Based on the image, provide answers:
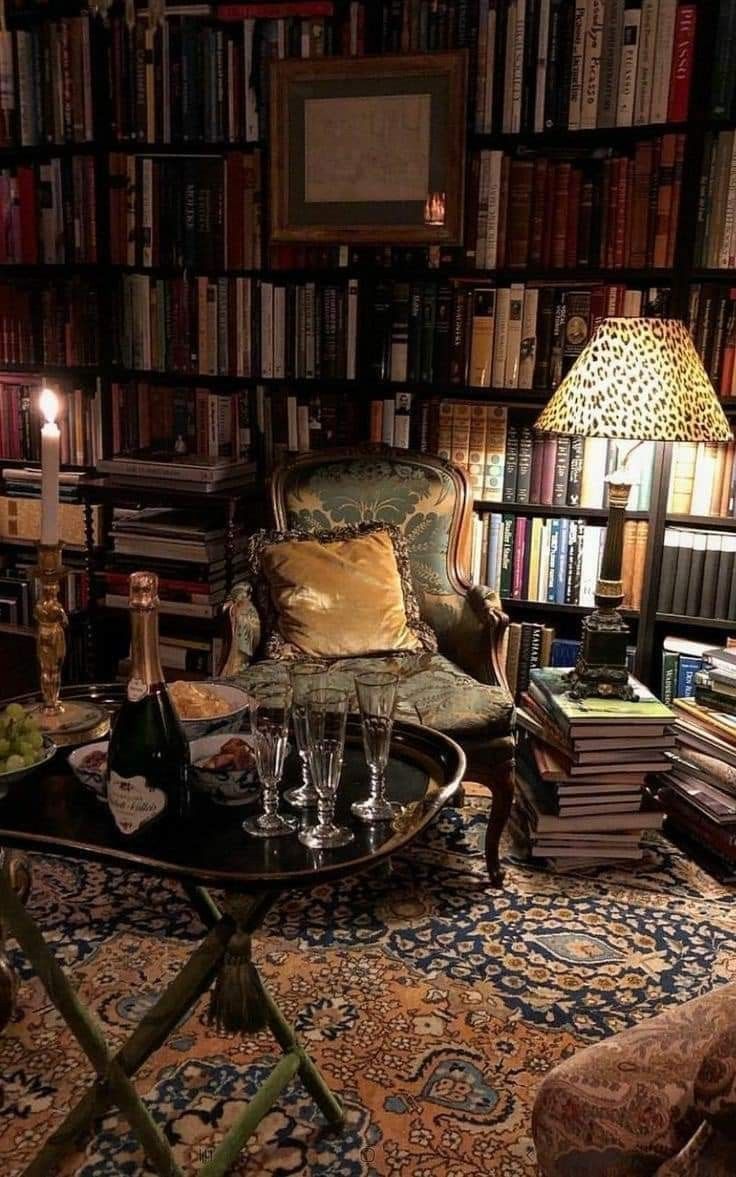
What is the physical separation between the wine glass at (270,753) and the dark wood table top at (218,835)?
2cm

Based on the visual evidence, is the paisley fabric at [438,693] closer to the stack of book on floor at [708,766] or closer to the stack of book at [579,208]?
the stack of book on floor at [708,766]

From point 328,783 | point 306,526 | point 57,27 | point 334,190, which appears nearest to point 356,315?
point 334,190

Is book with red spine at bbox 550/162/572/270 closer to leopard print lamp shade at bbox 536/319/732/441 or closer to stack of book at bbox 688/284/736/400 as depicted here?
stack of book at bbox 688/284/736/400

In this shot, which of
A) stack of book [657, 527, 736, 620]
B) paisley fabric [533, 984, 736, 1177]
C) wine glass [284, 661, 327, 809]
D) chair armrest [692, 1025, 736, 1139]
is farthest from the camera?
stack of book [657, 527, 736, 620]

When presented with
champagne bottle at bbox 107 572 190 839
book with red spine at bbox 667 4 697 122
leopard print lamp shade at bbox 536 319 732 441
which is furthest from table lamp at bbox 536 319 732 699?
champagne bottle at bbox 107 572 190 839

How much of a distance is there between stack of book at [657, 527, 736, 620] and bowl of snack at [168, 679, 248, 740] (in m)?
1.71

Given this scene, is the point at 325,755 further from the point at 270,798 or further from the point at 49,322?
the point at 49,322

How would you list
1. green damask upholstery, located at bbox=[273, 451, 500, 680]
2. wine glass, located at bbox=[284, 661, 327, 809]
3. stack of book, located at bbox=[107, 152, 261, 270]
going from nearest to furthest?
wine glass, located at bbox=[284, 661, 327, 809]
green damask upholstery, located at bbox=[273, 451, 500, 680]
stack of book, located at bbox=[107, 152, 261, 270]

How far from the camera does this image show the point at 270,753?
1439 millimetres

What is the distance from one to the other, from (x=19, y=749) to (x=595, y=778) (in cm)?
146

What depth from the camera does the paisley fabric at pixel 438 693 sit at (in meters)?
2.34

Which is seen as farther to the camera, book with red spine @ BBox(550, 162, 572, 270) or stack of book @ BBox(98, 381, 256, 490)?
stack of book @ BBox(98, 381, 256, 490)

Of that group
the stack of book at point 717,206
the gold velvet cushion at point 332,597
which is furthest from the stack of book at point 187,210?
the stack of book at point 717,206

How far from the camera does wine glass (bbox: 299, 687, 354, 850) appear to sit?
1.42m
